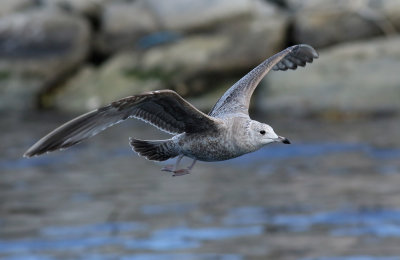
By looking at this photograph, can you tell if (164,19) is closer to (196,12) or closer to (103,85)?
(196,12)

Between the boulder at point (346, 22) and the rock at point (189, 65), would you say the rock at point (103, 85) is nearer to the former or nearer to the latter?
the rock at point (189, 65)

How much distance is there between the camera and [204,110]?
75.8 feet

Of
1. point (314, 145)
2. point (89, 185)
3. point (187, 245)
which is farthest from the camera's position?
point (314, 145)

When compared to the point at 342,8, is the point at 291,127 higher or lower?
lower

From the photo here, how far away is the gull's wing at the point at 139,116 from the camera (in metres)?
7.00

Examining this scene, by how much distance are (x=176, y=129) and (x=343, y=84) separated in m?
15.1

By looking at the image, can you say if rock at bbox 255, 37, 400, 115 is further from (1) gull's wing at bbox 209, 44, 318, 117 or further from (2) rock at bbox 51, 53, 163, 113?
(1) gull's wing at bbox 209, 44, 318, 117

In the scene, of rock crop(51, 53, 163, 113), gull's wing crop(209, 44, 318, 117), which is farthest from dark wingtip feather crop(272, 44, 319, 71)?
rock crop(51, 53, 163, 113)

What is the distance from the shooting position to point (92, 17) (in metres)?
26.8

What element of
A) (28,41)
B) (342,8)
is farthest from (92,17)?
(342,8)

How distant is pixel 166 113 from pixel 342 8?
17315mm

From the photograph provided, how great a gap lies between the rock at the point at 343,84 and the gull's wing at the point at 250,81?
42.5 ft

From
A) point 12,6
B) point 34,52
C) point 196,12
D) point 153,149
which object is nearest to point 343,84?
point 196,12

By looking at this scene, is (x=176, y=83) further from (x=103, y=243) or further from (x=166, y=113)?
(x=166, y=113)
